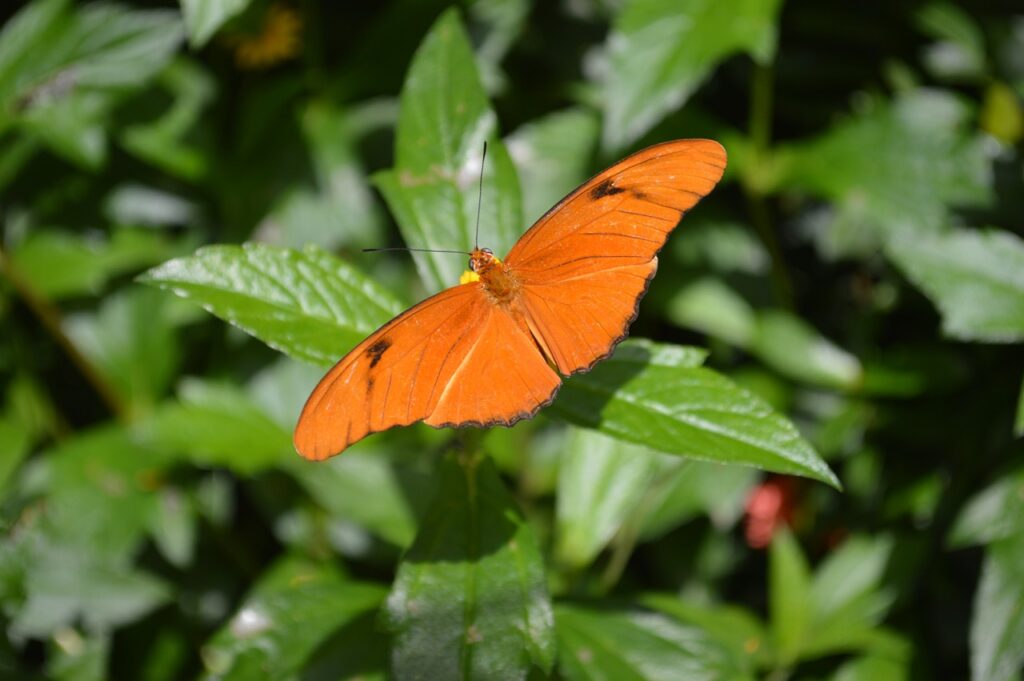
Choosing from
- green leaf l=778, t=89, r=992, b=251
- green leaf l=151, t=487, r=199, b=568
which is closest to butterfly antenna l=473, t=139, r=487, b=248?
green leaf l=778, t=89, r=992, b=251

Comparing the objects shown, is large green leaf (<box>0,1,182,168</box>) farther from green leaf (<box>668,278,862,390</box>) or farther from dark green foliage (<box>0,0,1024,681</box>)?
green leaf (<box>668,278,862,390</box>)

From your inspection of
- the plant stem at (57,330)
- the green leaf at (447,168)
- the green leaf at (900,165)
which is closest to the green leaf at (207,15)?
the green leaf at (447,168)

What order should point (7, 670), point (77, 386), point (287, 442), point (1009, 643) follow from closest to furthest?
point (1009, 643), point (7, 670), point (287, 442), point (77, 386)

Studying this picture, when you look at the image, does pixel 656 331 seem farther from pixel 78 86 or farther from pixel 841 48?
pixel 78 86

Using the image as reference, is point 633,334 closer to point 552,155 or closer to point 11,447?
point 552,155

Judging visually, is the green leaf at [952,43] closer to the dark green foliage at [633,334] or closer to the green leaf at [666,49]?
the dark green foliage at [633,334]

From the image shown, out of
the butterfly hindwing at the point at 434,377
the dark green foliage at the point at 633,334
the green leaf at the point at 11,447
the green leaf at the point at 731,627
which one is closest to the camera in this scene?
the butterfly hindwing at the point at 434,377

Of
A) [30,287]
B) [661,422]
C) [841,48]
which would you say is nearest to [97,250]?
[30,287]
